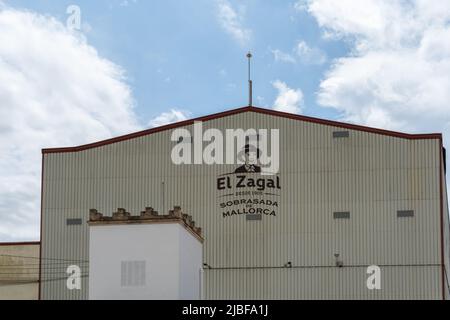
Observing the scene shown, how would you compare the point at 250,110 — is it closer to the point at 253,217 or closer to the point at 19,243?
the point at 253,217

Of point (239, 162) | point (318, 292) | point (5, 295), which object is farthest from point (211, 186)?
point (5, 295)

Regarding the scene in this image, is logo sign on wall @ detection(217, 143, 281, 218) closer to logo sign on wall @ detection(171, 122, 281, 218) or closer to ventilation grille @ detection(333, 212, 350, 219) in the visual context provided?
logo sign on wall @ detection(171, 122, 281, 218)

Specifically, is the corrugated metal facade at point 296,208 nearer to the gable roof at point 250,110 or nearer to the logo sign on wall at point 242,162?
the gable roof at point 250,110

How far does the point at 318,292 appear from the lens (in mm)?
46625

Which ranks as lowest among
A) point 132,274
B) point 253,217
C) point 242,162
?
point 132,274

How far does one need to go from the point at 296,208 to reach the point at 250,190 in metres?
2.87

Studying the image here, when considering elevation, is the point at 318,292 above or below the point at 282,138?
below

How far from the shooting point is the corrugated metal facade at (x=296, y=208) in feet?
151

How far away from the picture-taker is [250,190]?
158 ft

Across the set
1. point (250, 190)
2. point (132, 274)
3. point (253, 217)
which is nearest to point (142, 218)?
point (132, 274)

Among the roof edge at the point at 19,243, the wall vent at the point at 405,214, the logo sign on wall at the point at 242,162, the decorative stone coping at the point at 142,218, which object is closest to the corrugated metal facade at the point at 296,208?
the wall vent at the point at 405,214

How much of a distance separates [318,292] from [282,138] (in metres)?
9.07

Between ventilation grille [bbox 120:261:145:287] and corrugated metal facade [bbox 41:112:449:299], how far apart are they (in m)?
15.6

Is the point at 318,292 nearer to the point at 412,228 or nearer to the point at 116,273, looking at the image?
the point at 412,228
